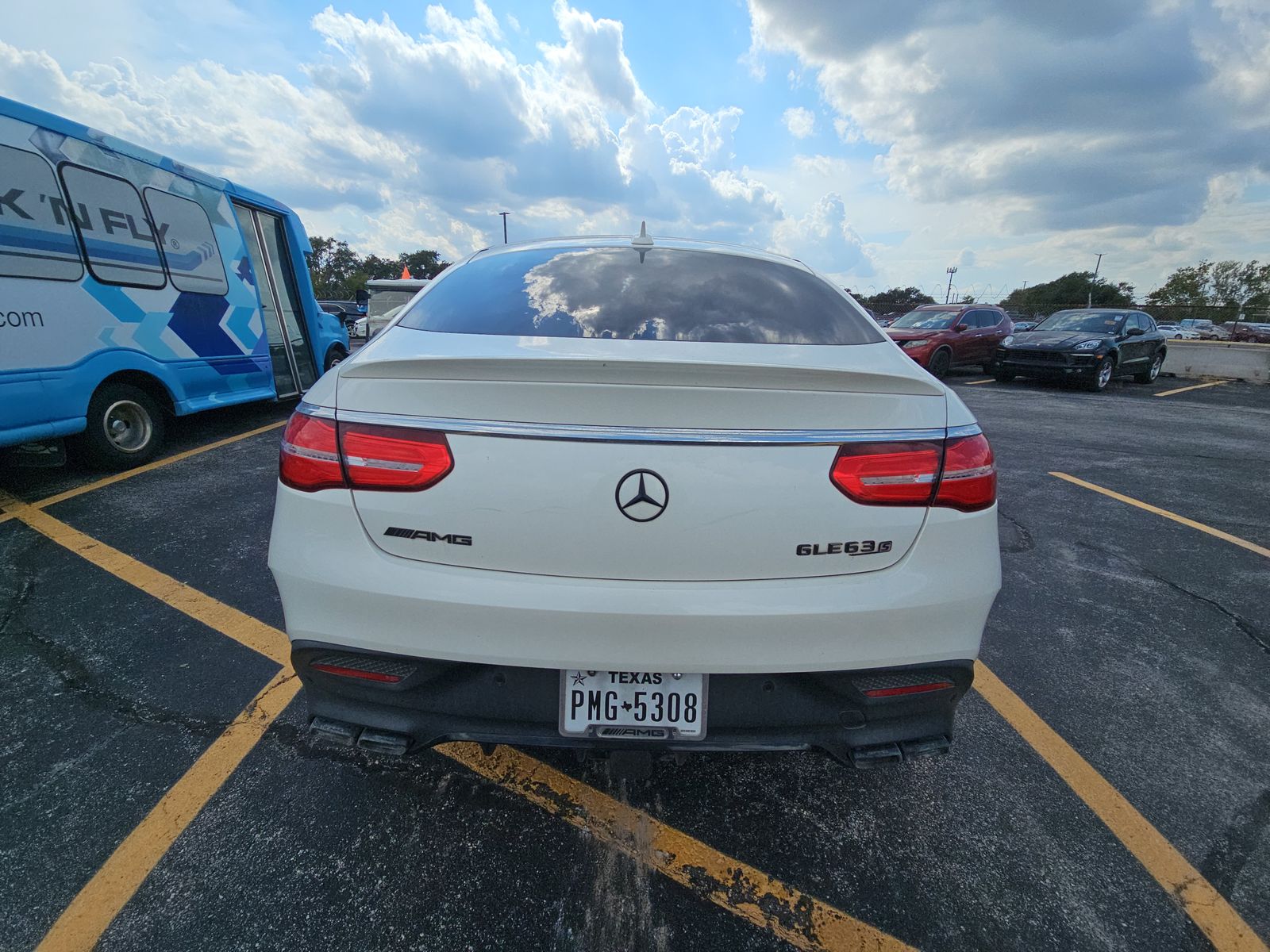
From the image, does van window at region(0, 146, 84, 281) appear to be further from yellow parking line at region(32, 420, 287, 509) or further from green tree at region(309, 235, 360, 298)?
green tree at region(309, 235, 360, 298)

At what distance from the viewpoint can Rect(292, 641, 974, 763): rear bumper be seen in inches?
56.4

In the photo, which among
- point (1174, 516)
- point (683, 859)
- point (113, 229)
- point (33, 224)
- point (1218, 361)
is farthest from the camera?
point (1218, 361)

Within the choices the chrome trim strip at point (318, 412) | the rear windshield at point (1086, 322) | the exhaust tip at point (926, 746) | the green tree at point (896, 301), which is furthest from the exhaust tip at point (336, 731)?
the green tree at point (896, 301)

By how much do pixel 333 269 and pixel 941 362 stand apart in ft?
274

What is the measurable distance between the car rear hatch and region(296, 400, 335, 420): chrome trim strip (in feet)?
0.12

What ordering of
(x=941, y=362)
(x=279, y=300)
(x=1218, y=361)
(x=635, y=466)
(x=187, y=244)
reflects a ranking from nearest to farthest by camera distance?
(x=635, y=466) < (x=187, y=244) < (x=279, y=300) < (x=941, y=362) < (x=1218, y=361)

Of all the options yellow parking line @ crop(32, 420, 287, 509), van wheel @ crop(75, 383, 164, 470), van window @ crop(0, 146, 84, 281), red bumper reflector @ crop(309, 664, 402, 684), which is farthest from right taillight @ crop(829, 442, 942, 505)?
van wheel @ crop(75, 383, 164, 470)

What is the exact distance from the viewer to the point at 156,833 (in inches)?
66.9

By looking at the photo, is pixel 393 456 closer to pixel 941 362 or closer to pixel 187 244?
pixel 187 244

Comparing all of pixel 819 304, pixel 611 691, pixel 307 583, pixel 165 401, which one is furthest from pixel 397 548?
pixel 165 401

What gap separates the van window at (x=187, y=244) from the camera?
5215 millimetres

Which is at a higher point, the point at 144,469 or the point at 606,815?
the point at 144,469

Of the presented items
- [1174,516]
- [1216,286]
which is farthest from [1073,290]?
[1174,516]

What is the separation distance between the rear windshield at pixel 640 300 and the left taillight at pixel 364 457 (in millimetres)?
436
